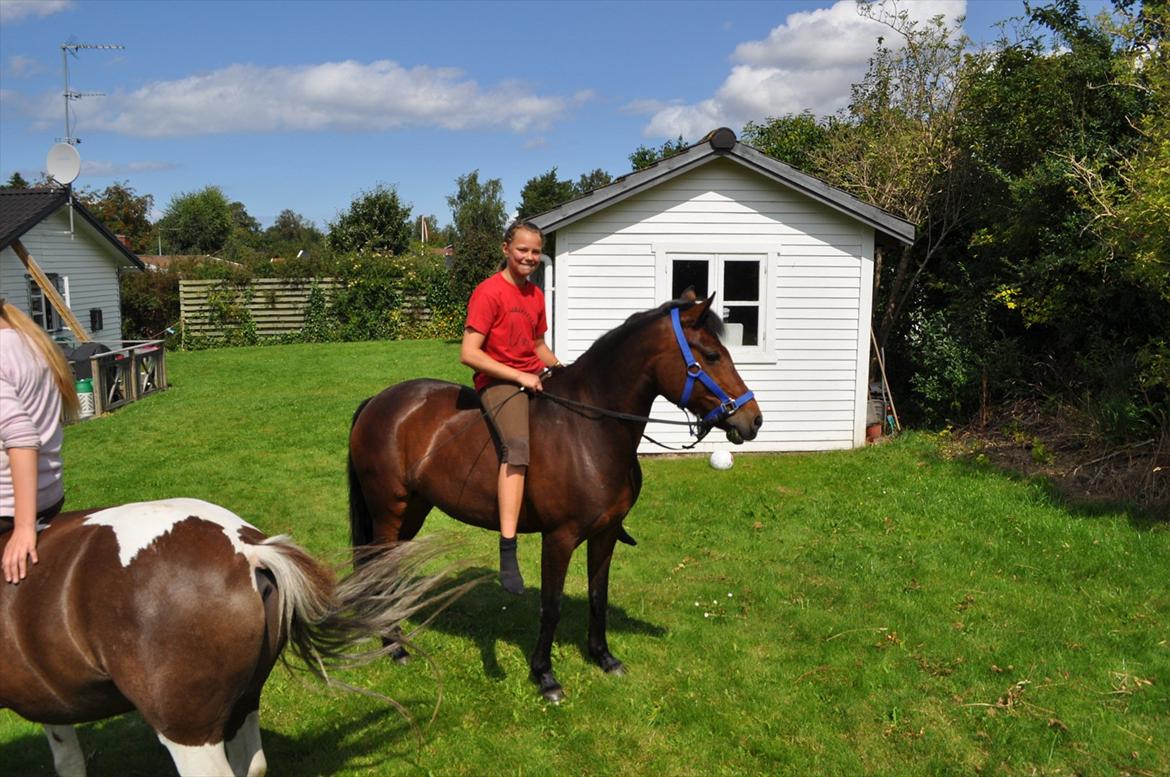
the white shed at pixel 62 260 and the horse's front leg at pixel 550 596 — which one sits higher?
the white shed at pixel 62 260

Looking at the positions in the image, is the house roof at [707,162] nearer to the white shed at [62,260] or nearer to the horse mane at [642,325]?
the horse mane at [642,325]

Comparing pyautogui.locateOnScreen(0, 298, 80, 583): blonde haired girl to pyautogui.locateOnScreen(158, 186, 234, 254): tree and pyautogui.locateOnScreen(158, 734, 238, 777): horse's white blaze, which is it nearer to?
pyautogui.locateOnScreen(158, 734, 238, 777): horse's white blaze

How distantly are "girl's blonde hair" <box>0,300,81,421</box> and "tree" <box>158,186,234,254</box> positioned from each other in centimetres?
6115

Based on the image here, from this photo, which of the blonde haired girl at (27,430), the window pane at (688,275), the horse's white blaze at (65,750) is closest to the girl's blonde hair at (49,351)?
the blonde haired girl at (27,430)

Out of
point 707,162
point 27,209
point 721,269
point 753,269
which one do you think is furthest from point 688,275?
point 27,209

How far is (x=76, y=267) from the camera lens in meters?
19.5

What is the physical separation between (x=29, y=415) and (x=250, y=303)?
23337 millimetres

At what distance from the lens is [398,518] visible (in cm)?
509

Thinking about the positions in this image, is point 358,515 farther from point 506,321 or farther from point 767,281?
point 767,281

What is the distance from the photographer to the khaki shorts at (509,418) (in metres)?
4.34

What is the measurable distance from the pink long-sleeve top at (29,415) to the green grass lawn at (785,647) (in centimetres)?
105

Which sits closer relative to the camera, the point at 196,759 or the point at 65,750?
the point at 196,759

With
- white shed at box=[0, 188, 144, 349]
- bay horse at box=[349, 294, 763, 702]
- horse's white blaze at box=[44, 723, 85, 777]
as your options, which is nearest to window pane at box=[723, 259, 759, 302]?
bay horse at box=[349, 294, 763, 702]

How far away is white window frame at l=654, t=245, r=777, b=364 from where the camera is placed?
34.1 ft
